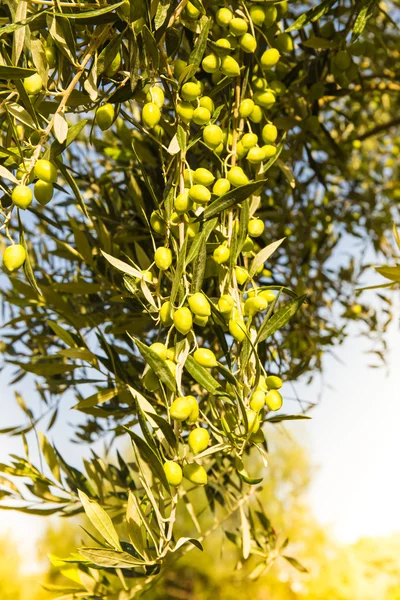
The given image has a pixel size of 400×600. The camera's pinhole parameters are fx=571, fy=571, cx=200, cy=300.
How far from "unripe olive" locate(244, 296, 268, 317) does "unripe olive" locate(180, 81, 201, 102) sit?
0.23 m

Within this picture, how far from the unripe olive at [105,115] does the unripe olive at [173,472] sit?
14.1 inches

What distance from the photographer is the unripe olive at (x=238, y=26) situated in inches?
27.0

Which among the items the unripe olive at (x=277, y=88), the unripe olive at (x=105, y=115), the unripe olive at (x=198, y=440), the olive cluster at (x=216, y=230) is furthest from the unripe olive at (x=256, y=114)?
the unripe olive at (x=198, y=440)

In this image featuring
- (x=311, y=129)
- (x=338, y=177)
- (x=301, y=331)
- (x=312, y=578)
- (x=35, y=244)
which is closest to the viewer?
(x=311, y=129)

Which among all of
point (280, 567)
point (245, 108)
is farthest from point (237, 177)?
point (280, 567)

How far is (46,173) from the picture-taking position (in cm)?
54

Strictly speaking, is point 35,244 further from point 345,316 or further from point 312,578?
point 312,578

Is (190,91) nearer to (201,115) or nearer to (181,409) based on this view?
(201,115)

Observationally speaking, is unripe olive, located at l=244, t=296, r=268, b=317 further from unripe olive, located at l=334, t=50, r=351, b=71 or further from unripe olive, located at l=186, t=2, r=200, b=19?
unripe olive, located at l=334, t=50, r=351, b=71

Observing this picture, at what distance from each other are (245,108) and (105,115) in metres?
0.19

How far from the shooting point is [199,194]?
589mm

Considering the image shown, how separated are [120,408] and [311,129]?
0.58 m

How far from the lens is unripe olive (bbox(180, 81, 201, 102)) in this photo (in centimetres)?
62

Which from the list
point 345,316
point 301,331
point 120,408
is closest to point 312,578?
point 345,316
